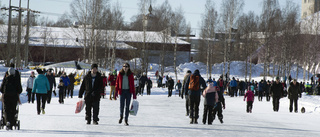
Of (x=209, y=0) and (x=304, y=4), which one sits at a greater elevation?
(x=304, y=4)

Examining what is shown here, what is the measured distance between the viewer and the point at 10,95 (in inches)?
363

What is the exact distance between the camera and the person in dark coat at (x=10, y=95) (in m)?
9.07

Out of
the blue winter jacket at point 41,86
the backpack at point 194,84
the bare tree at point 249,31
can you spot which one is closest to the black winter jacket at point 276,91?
the backpack at point 194,84

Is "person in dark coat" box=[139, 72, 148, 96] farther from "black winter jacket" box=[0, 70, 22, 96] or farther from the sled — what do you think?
"black winter jacket" box=[0, 70, 22, 96]

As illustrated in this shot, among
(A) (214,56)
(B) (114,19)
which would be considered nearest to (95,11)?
(B) (114,19)

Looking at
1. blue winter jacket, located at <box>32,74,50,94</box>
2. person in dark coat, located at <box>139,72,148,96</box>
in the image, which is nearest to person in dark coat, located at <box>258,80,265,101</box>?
person in dark coat, located at <box>139,72,148,96</box>

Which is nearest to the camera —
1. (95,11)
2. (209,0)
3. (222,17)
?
(95,11)

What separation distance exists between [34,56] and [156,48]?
63.7ft

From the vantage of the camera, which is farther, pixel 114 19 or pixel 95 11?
pixel 114 19

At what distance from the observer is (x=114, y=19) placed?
53.1m

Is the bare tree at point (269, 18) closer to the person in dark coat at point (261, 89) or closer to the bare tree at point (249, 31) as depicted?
the bare tree at point (249, 31)

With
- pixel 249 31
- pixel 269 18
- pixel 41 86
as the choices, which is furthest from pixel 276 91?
pixel 249 31

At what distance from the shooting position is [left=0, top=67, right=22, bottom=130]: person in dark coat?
357 inches

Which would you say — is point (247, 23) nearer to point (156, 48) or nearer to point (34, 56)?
point (156, 48)
